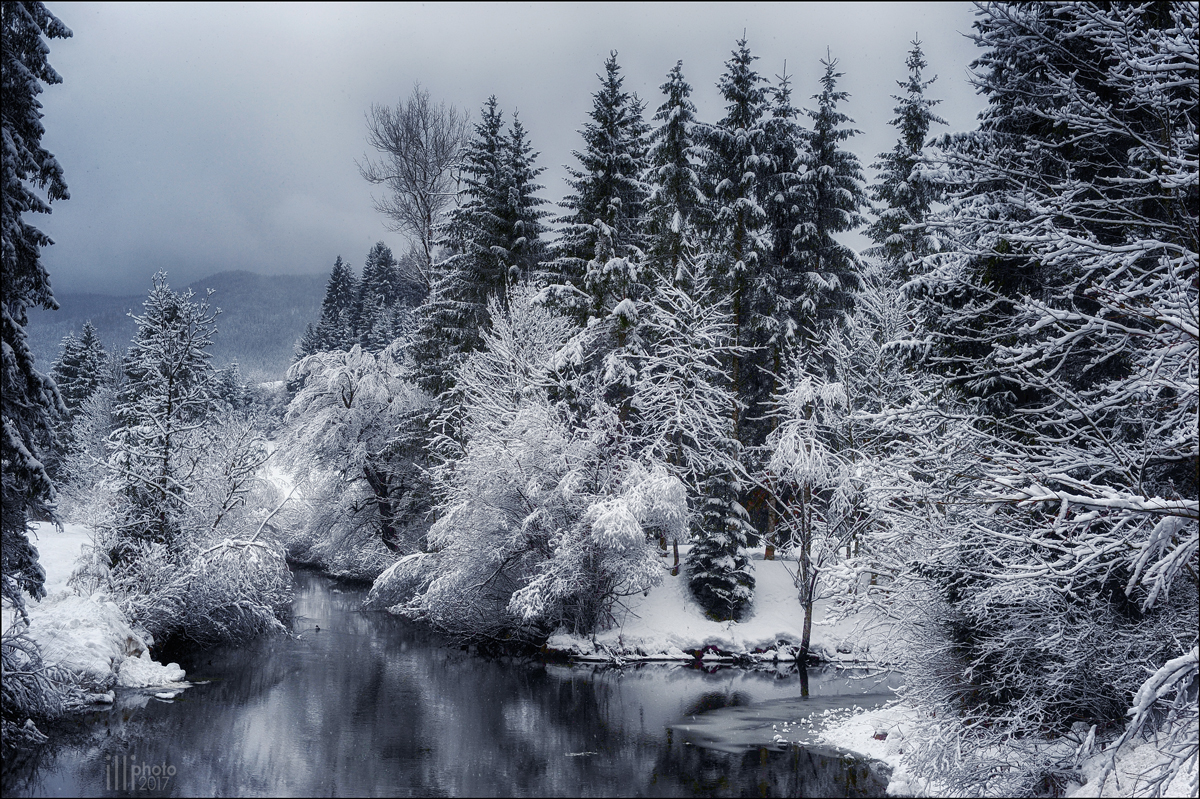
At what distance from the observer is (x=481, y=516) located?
21797mm

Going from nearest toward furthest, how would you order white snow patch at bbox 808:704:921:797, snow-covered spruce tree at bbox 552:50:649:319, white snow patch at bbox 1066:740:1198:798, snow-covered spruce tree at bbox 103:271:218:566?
white snow patch at bbox 1066:740:1198:798
white snow patch at bbox 808:704:921:797
snow-covered spruce tree at bbox 103:271:218:566
snow-covered spruce tree at bbox 552:50:649:319

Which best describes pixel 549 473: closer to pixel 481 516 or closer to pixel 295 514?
pixel 481 516

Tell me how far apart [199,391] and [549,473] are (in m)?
9.98

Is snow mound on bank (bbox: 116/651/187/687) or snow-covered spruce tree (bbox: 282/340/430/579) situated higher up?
snow-covered spruce tree (bbox: 282/340/430/579)

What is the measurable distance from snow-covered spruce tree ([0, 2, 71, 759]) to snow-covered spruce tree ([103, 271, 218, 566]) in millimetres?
8128

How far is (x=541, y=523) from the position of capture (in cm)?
2095

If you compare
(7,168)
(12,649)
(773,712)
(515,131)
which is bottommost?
(773,712)

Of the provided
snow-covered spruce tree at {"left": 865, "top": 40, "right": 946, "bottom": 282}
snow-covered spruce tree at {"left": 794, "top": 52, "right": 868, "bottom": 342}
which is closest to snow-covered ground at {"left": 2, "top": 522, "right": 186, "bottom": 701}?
snow-covered spruce tree at {"left": 794, "top": 52, "right": 868, "bottom": 342}

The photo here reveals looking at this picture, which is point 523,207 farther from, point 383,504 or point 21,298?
point 21,298

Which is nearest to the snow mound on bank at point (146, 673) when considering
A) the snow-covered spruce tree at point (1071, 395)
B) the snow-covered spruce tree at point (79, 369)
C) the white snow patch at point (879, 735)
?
the white snow patch at point (879, 735)

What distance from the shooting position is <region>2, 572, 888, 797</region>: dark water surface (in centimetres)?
1135

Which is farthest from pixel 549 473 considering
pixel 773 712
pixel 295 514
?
pixel 295 514

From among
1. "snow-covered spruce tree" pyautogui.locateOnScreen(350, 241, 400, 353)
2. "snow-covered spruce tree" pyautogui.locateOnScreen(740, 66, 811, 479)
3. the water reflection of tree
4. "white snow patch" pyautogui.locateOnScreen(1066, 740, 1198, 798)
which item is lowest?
the water reflection of tree

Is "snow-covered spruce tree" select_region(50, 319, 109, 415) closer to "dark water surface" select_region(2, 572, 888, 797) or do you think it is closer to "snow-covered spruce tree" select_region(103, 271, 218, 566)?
"snow-covered spruce tree" select_region(103, 271, 218, 566)
